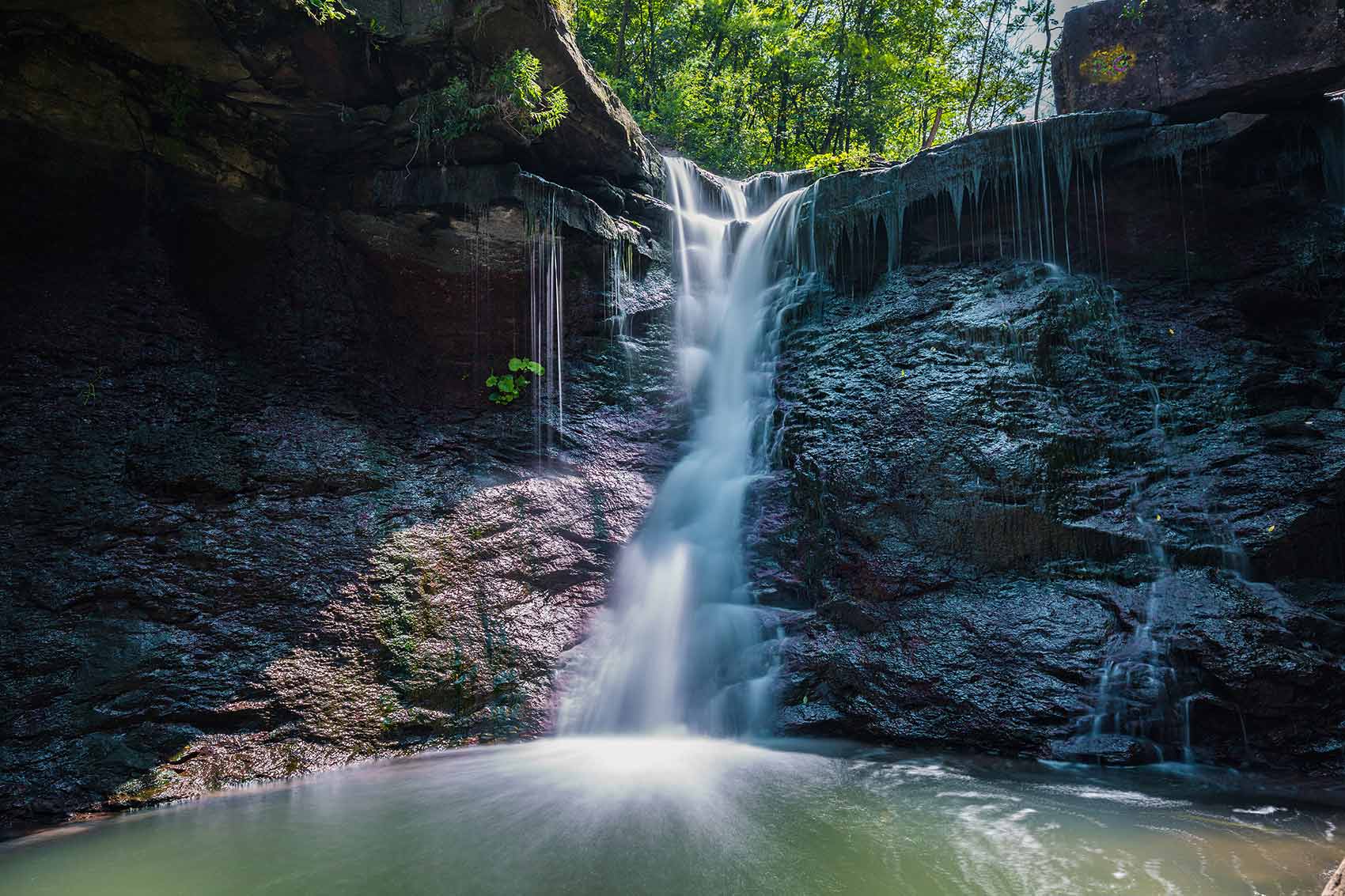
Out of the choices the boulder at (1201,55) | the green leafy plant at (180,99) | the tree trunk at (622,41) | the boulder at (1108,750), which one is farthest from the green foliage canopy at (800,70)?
the boulder at (1108,750)

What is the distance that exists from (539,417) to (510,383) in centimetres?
51

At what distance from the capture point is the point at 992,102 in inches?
663

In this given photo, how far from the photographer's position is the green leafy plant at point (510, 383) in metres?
7.92

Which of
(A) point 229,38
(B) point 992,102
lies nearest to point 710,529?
(A) point 229,38

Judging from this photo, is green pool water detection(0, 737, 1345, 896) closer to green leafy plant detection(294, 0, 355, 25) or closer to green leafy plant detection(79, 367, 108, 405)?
green leafy plant detection(79, 367, 108, 405)

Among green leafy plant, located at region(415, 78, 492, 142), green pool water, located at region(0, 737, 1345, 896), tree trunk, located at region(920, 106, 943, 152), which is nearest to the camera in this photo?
green pool water, located at region(0, 737, 1345, 896)

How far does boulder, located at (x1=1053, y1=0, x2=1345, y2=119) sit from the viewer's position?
6863 mm

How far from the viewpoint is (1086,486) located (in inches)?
239

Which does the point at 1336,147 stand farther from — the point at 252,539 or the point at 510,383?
the point at 252,539

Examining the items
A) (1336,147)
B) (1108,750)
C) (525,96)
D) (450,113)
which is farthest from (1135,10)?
(1108,750)

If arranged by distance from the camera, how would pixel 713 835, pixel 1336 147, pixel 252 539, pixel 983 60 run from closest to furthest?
pixel 713 835 → pixel 252 539 → pixel 1336 147 → pixel 983 60

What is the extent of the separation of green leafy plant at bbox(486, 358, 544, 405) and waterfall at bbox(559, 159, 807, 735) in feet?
6.32

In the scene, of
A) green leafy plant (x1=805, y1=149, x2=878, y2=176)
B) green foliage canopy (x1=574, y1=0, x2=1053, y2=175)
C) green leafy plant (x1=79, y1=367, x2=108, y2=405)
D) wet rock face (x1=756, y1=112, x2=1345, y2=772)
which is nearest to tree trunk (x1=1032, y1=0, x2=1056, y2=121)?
green foliage canopy (x1=574, y1=0, x2=1053, y2=175)

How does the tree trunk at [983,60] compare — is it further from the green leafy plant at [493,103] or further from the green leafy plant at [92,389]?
the green leafy plant at [92,389]
